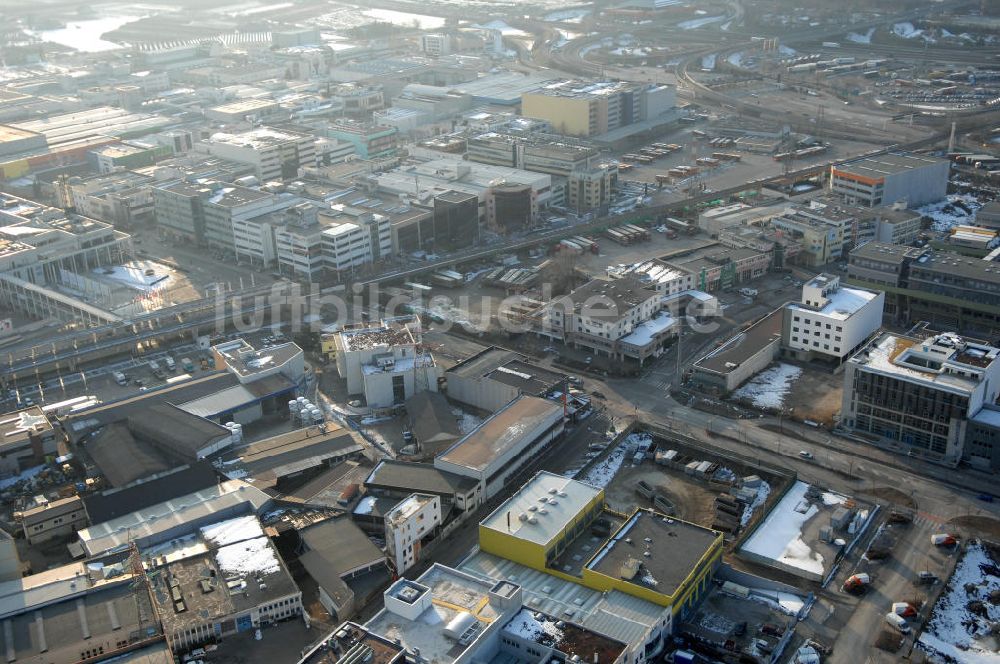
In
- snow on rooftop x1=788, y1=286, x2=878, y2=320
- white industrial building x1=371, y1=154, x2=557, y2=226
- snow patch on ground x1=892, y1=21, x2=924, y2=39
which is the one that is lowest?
snow on rooftop x1=788, y1=286, x2=878, y2=320

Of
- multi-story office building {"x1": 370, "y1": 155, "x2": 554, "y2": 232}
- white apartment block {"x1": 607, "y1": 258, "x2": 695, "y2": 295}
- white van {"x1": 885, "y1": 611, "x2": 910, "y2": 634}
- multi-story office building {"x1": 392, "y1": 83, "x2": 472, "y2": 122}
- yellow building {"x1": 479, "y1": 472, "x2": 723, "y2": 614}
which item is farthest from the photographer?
multi-story office building {"x1": 392, "y1": 83, "x2": 472, "y2": 122}

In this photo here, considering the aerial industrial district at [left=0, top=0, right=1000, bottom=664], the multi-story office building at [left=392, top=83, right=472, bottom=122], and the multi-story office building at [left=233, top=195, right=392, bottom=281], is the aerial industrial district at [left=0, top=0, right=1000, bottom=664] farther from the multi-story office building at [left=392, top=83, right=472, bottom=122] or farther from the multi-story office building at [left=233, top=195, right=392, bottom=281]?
the multi-story office building at [left=392, top=83, right=472, bottom=122]

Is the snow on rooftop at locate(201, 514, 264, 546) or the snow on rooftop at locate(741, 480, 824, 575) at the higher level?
the snow on rooftop at locate(201, 514, 264, 546)

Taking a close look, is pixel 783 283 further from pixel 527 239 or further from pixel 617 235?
pixel 527 239

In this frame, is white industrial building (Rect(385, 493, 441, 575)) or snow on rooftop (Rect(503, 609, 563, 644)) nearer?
snow on rooftop (Rect(503, 609, 563, 644))

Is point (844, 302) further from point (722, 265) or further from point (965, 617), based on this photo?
point (965, 617)

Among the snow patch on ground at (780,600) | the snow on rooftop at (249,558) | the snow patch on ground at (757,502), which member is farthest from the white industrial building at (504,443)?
the snow patch on ground at (780,600)

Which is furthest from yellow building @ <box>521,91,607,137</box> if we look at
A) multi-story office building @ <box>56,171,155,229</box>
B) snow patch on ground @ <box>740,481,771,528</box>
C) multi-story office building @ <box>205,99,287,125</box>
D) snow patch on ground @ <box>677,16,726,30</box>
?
snow patch on ground @ <box>677,16,726,30</box>

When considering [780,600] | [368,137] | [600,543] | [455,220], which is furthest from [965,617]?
[368,137]
